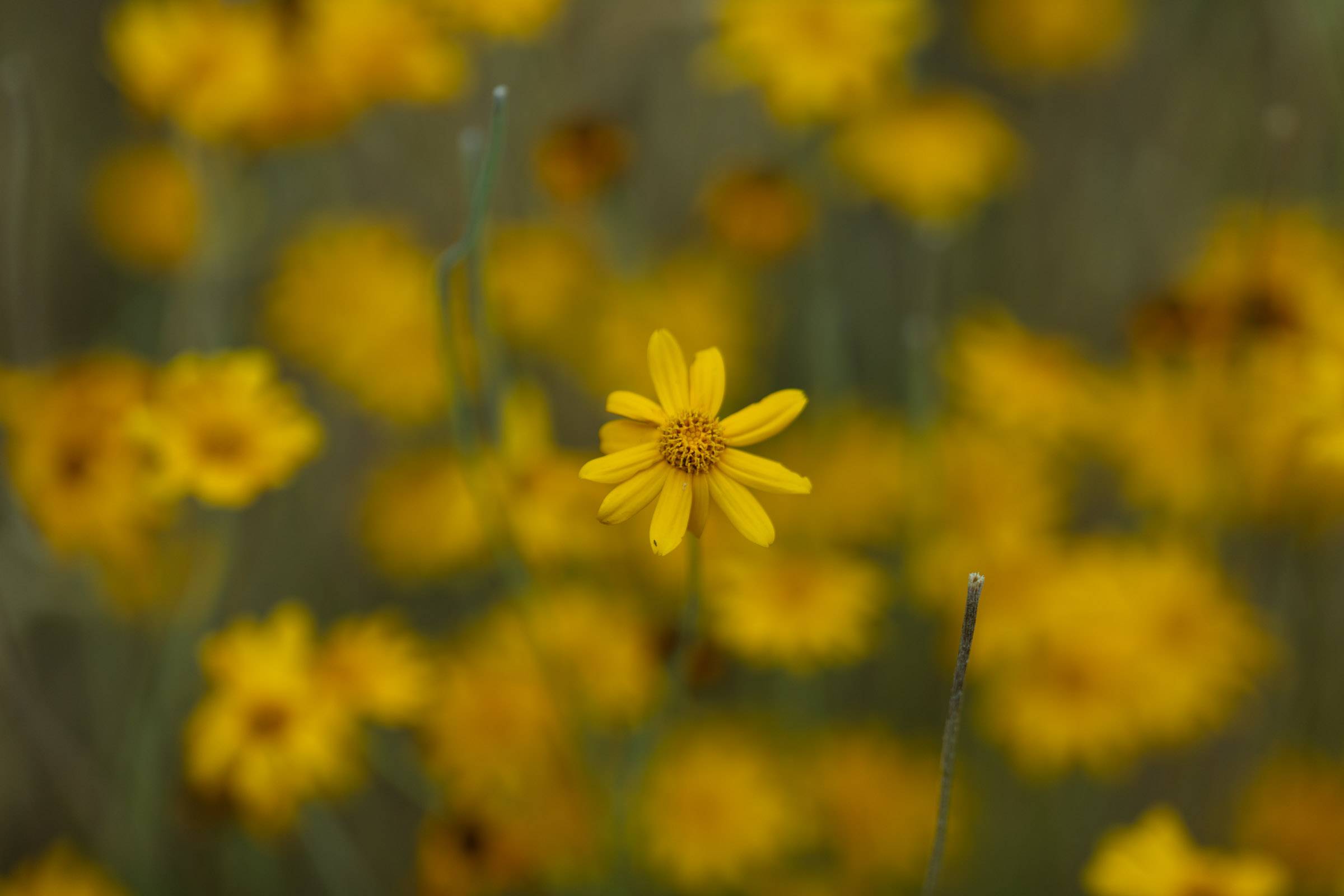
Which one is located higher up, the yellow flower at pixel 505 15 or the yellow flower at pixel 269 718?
the yellow flower at pixel 505 15

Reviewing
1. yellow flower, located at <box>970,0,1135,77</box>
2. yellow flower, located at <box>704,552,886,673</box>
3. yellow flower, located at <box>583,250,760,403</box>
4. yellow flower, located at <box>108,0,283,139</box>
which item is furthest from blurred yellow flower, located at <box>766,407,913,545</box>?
yellow flower, located at <box>970,0,1135,77</box>

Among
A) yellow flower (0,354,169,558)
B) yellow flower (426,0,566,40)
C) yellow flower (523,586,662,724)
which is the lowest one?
yellow flower (0,354,169,558)

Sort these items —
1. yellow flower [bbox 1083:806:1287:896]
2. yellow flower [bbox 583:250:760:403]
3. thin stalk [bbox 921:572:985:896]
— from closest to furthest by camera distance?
thin stalk [bbox 921:572:985:896]
yellow flower [bbox 1083:806:1287:896]
yellow flower [bbox 583:250:760:403]

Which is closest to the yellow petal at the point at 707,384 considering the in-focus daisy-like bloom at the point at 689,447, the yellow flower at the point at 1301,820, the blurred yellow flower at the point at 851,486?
the in-focus daisy-like bloom at the point at 689,447

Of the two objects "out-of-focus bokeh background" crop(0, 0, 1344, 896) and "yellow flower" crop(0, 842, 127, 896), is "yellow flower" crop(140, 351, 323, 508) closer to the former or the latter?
"out-of-focus bokeh background" crop(0, 0, 1344, 896)

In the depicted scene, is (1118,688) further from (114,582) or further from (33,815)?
(33,815)

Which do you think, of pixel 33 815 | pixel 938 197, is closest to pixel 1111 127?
pixel 938 197

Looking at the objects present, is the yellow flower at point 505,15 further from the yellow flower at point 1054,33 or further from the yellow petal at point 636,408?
the yellow flower at point 1054,33
